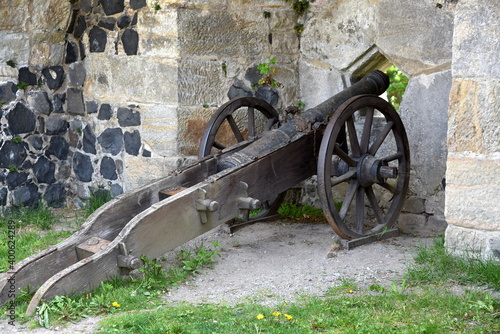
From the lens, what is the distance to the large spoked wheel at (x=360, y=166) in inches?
173

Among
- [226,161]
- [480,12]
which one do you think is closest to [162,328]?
[226,161]

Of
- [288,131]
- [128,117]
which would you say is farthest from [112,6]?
[288,131]

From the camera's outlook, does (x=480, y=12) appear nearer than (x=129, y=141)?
Yes

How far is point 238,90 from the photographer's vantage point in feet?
18.6

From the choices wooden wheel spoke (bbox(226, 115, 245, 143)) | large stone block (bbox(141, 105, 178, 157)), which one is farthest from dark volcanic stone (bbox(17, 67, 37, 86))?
wooden wheel spoke (bbox(226, 115, 245, 143))

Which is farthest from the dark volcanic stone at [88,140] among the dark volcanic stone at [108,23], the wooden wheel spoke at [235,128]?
the wooden wheel spoke at [235,128]

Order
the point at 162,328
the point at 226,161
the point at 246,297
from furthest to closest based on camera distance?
the point at 226,161 → the point at 246,297 → the point at 162,328

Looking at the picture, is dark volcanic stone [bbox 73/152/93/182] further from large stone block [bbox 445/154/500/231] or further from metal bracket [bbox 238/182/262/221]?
large stone block [bbox 445/154/500/231]

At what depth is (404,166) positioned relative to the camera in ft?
16.4

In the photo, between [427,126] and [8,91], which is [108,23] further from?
[427,126]

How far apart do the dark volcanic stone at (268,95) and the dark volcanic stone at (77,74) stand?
1.60 m

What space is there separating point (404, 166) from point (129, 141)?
230 centimetres

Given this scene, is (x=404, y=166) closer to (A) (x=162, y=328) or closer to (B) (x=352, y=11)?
(B) (x=352, y=11)

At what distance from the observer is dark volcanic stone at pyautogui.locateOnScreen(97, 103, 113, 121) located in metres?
5.86
